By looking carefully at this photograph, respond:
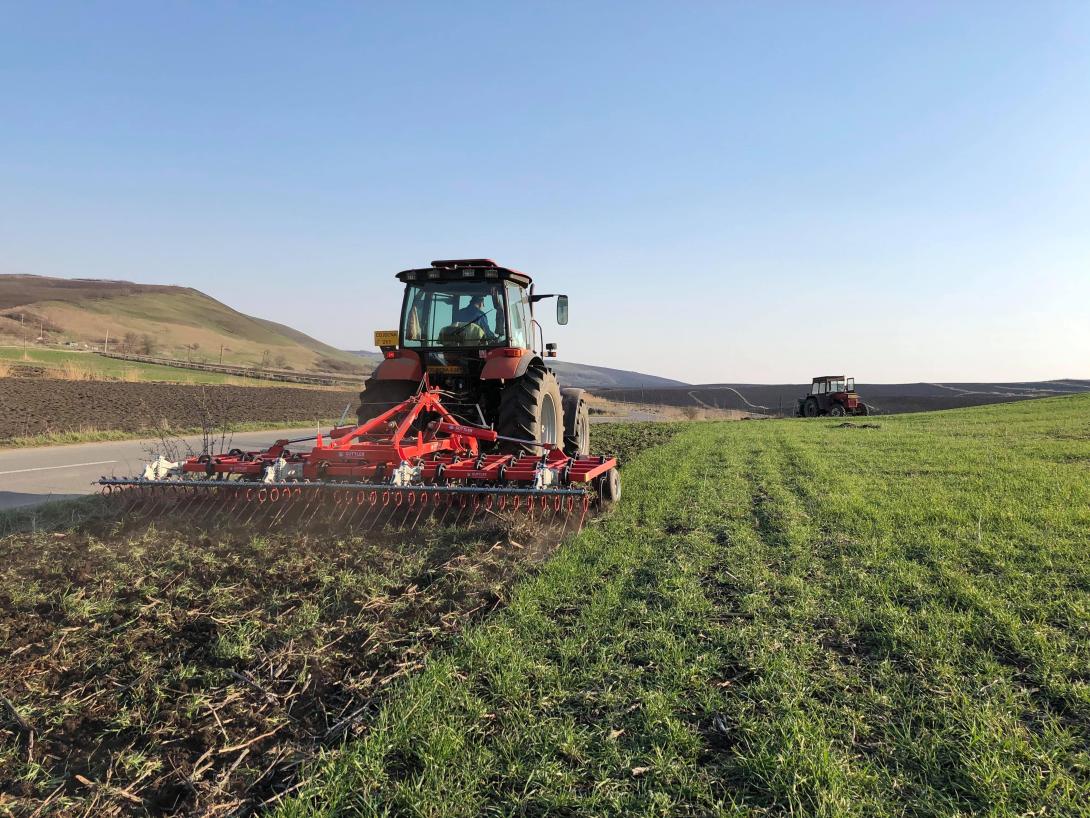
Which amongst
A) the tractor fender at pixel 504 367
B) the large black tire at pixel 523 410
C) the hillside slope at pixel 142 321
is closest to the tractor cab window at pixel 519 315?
the tractor fender at pixel 504 367

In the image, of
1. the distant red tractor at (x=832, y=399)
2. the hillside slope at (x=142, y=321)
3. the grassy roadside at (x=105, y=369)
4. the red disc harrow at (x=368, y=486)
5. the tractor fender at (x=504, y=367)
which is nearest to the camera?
the red disc harrow at (x=368, y=486)

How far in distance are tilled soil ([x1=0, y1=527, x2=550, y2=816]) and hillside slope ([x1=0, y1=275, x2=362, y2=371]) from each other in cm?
4886

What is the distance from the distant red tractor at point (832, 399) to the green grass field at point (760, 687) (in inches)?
1063

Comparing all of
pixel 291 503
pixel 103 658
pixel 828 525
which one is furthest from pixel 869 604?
pixel 291 503

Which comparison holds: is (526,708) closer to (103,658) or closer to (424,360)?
(103,658)

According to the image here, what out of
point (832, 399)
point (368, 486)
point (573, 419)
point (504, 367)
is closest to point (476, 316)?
point (504, 367)

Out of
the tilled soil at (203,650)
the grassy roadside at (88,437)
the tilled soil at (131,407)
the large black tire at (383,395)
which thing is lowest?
the tilled soil at (203,650)

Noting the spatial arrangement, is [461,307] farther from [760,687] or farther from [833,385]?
[833,385]

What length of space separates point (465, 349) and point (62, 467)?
22.3ft

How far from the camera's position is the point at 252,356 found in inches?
2768

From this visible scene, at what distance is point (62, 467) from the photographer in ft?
32.4

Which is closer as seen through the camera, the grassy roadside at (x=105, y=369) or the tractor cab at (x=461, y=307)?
the tractor cab at (x=461, y=307)

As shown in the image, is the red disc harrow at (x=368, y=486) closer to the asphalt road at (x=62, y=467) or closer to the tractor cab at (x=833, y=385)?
the asphalt road at (x=62, y=467)

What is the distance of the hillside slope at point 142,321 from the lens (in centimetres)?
5712
